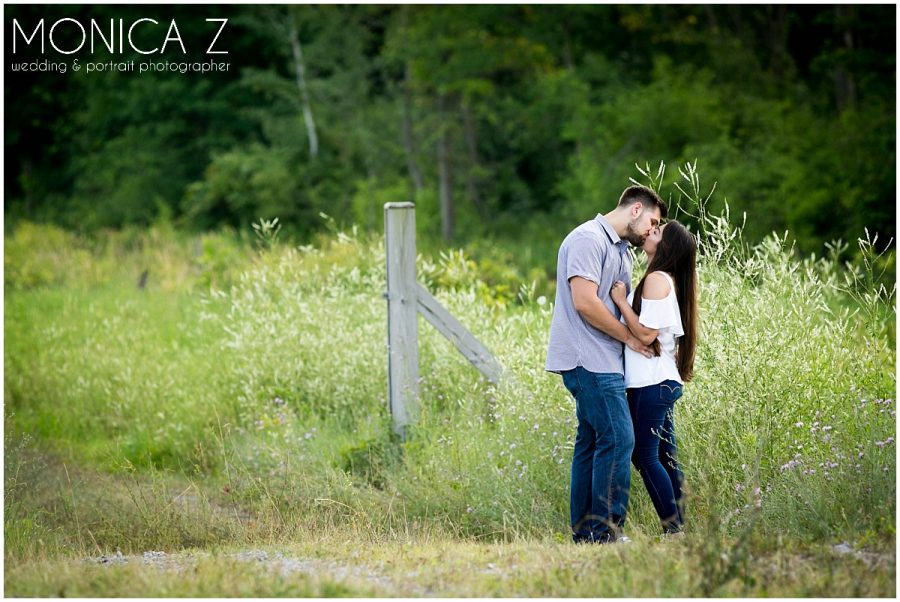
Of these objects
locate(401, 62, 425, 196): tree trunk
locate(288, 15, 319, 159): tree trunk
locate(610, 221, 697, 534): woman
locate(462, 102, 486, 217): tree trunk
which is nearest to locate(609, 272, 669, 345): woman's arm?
locate(610, 221, 697, 534): woman

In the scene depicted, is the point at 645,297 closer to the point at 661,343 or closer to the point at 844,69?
the point at 661,343

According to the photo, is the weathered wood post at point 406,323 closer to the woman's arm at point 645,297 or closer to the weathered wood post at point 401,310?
the weathered wood post at point 401,310

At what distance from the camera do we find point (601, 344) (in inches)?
205

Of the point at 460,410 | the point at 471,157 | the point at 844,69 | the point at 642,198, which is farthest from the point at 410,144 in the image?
the point at 642,198

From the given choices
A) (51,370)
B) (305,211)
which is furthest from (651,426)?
(305,211)

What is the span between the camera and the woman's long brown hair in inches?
206

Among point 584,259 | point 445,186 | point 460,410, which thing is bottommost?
point 460,410

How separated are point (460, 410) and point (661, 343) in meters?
2.52

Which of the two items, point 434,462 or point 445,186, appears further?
point 445,186

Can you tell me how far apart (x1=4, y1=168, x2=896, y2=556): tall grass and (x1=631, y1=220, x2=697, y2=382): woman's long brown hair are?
1.42 feet

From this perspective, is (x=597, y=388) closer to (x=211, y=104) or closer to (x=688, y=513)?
(x=688, y=513)

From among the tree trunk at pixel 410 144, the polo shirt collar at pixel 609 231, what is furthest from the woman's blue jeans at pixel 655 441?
the tree trunk at pixel 410 144

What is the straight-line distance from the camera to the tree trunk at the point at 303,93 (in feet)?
86.1

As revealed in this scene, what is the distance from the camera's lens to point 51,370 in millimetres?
10891
